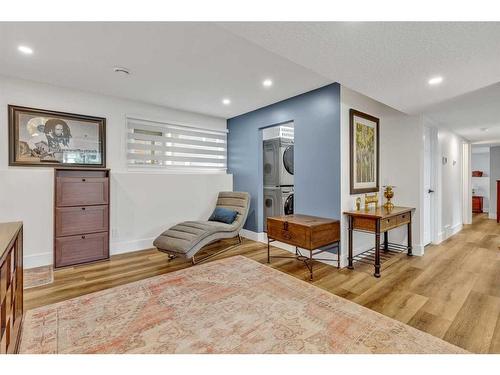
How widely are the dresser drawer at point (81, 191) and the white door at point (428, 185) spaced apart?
15.5ft

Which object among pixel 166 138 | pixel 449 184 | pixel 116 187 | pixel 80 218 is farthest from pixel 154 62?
pixel 449 184

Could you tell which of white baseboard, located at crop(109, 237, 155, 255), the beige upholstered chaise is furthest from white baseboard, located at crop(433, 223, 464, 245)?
white baseboard, located at crop(109, 237, 155, 255)

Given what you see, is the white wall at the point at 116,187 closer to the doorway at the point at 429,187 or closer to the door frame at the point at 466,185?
the doorway at the point at 429,187

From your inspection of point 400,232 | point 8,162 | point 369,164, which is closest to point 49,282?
point 8,162

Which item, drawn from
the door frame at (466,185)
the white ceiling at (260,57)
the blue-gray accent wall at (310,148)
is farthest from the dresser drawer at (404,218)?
the door frame at (466,185)

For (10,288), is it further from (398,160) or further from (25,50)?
(398,160)

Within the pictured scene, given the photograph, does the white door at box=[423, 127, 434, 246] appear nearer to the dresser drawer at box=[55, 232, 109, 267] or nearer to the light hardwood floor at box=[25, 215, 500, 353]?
the light hardwood floor at box=[25, 215, 500, 353]

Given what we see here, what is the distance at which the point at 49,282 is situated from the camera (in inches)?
104

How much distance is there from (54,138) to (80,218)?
1.16 metres

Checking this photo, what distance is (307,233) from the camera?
279 cm

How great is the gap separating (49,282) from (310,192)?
327cm

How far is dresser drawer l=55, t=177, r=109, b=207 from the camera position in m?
3.02
